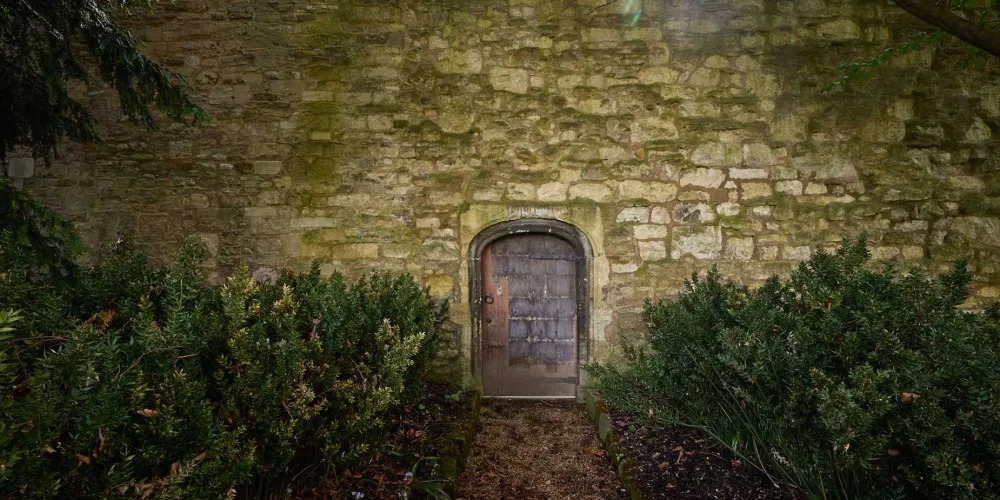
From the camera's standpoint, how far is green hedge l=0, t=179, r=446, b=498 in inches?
46.8

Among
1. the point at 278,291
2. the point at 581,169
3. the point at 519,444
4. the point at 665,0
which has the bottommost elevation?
the point at 519,444

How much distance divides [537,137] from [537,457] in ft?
8.98

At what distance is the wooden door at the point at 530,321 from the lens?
4.97m

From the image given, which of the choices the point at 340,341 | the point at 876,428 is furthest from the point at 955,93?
the point at 340,341

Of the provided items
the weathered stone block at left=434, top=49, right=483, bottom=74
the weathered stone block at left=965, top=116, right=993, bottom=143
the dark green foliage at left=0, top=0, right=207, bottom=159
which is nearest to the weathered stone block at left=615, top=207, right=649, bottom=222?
the weathered stone block at left=434, top=49, right=483, bottom=74

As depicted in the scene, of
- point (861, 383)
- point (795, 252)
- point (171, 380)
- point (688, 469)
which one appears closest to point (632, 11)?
point (795, 252)

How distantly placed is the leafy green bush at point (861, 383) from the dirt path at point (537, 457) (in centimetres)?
91

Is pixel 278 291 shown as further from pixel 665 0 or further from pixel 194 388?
pixel 665 0

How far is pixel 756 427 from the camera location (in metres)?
2.61

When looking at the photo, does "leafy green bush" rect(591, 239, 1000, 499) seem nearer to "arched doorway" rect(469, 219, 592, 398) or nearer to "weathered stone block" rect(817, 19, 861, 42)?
"arched doorway" rect(469, 219, 592, 398)

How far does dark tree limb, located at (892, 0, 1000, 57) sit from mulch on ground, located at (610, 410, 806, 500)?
316 centimetres

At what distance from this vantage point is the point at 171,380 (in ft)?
4.92

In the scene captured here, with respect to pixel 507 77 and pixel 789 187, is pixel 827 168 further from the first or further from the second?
A: pixel 507 77

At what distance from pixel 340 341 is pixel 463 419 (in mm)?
1776
